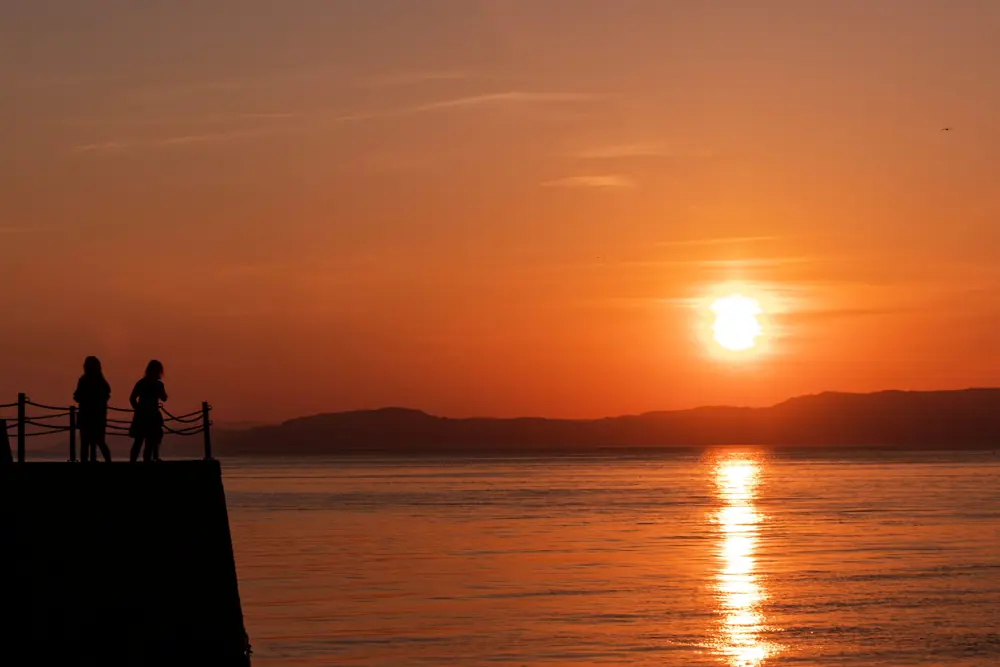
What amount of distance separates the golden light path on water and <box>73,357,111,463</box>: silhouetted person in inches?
578

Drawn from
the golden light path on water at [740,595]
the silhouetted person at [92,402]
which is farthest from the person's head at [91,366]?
the golden light path on water at [740,595]

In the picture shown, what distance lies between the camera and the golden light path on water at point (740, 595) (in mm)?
33781

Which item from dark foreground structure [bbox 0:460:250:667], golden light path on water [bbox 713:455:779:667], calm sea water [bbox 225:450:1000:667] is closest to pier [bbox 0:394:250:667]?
dark foreground structure [bbox 0:460:250:667]

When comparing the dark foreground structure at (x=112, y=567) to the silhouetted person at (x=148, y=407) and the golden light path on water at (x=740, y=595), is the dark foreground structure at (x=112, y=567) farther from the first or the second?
the golden light path on water at (x=740, y=595)

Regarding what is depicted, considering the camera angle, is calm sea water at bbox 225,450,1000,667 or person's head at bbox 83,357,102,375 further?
calm sea water at bbox 225,450,1000,667

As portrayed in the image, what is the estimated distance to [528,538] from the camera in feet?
222

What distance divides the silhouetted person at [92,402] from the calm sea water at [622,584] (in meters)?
7.41

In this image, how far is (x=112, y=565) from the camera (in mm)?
24359

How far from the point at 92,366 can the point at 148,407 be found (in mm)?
1280

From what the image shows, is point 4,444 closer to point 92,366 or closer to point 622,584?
point 92,366

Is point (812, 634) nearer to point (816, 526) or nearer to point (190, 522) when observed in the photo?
point (190, 522)

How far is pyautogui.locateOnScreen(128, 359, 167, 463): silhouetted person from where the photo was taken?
87.7 ft

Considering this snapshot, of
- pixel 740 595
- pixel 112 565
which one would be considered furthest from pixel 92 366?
pixel 740 595

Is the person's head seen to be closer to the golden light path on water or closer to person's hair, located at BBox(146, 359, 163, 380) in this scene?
person's hair, located at BBox(146, 359, 163, 380)
